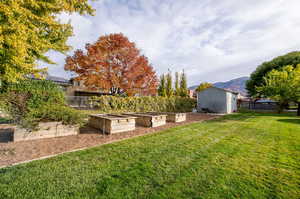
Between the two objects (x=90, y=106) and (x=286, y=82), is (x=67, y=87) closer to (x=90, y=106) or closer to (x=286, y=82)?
(x=90, y=106)

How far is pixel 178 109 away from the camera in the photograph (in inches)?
674

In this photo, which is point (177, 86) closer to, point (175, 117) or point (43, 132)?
point (175, 117)

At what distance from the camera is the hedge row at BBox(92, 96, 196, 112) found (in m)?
9.72

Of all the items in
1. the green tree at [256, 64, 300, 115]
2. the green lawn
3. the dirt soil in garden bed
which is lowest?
the green lawn

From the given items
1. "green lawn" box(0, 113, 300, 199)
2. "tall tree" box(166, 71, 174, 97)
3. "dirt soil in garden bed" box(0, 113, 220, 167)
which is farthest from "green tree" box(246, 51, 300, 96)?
"dirt soil in garden bed" box(0, 113, 220, 167)

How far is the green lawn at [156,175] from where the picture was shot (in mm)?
1999

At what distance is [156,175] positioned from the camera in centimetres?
248

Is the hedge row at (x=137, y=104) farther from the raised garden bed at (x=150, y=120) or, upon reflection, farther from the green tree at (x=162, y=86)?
the green tree at (x=162, y=86)

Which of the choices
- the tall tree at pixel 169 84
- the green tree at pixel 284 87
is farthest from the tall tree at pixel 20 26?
the tall tree at pixel 169 84

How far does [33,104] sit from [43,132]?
1.71 metres

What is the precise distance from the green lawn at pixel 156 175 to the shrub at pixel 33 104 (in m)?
2.37

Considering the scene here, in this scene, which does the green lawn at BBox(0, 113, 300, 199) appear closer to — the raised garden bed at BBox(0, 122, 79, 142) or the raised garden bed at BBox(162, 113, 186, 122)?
the raised garden bed at BBox(0, 122, 79, 142)

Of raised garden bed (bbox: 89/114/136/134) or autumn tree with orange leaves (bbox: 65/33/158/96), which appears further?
autumn tree with orange leaves (bbox: 65/33/158/96)

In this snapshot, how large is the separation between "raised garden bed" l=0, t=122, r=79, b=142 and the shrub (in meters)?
0.18
